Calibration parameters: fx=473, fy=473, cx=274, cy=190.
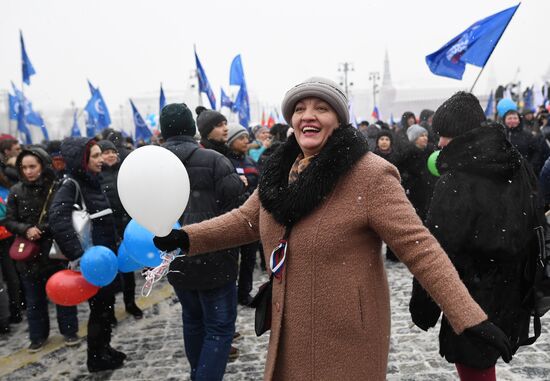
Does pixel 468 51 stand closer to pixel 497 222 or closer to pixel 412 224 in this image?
pixel 497 222

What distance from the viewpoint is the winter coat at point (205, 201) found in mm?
3180

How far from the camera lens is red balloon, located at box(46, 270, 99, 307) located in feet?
12.2

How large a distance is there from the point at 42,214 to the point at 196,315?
227cm

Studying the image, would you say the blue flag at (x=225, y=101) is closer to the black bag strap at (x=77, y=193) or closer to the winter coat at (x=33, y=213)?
the winter coat at (x=33, y=213)

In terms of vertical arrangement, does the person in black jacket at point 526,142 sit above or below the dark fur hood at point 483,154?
below

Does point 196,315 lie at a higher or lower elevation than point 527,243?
lower

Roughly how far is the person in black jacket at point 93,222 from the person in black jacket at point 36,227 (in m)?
0.78

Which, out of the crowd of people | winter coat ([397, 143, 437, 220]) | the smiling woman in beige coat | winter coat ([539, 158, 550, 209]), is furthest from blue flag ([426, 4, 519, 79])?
the smiling woman in beige coat

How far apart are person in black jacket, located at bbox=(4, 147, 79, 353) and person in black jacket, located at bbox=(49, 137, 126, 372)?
0.78m

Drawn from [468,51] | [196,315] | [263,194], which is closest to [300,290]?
[263,194]

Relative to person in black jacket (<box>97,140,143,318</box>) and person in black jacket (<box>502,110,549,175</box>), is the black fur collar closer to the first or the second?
person in black jacket (<box>97,140,143,318</box>)

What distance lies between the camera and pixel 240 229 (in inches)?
93.7

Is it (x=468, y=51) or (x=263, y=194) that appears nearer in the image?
(x=263, y=194)

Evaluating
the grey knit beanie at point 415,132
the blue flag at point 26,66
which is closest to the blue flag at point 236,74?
the blue flag at point 26,66
